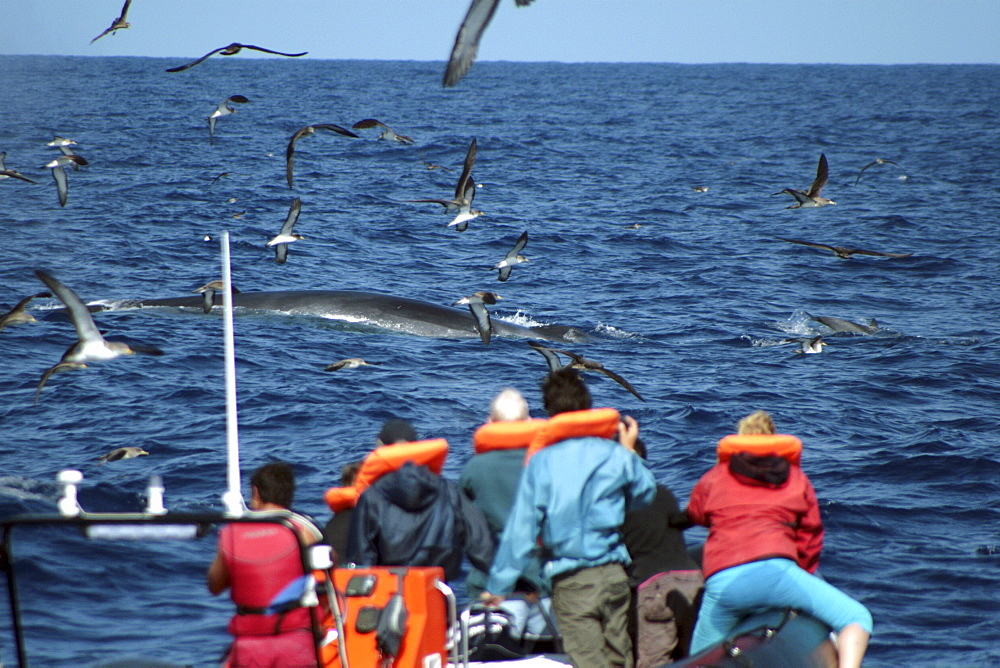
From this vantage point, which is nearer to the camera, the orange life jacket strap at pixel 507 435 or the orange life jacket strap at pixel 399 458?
the orange life jacket strap at pixel 399 458

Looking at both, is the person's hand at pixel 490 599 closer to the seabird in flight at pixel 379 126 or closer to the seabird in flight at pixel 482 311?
the seabird in flight at pixel 379 126

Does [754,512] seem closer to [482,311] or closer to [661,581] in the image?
[661,581]

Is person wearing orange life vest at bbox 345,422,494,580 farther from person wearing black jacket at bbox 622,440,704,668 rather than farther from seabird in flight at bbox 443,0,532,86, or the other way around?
seabird in flight at bbox 443,0,532,86

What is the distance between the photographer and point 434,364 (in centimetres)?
1631

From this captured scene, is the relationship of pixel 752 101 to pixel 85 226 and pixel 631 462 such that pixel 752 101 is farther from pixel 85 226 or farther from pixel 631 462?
pixel 631 462

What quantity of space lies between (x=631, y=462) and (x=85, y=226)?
23860 mm

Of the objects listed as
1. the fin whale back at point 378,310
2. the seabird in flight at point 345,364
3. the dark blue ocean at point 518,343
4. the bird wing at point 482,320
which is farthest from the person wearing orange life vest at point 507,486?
the fin whale back at point 378,310

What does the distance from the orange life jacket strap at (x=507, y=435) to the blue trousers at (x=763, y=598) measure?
108 cm

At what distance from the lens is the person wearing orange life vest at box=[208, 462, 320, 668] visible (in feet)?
11.9

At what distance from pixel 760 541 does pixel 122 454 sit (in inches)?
300

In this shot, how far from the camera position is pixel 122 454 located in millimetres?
11445

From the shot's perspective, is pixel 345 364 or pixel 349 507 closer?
pixel 349 507

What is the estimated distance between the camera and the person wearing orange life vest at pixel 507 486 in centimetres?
584

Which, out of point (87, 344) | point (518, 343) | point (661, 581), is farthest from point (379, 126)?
point (661, 581)
